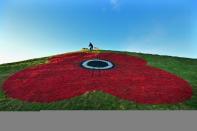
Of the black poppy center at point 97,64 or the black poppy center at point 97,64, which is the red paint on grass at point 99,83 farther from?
the black poppy center at point 97,64

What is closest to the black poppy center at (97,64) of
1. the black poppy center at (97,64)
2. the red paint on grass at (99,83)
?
the black poppy center at (97,64)

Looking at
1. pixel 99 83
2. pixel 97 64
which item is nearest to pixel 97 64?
pixel 97 64

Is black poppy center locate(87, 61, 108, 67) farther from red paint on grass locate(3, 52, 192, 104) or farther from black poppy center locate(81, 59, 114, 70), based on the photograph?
red paint on grass locate(3, 52, 192, 104)

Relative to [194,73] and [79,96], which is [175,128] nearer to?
[79,96]

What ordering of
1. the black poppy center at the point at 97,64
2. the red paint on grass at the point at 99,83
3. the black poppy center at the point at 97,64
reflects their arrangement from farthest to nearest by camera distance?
the black poppy center at the point at 97,64, the black poppy center at the point at 97,64, the red paint on grass at the point at 99,83

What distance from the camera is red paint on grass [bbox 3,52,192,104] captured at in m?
25.1

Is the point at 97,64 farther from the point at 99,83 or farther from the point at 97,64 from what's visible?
the point at 99,83

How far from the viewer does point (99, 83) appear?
26594 mm

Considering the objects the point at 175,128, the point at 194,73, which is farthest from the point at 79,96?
the point at 194,73

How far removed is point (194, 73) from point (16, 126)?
14377 mm

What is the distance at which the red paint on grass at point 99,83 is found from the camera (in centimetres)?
2514

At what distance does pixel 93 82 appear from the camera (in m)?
26.8

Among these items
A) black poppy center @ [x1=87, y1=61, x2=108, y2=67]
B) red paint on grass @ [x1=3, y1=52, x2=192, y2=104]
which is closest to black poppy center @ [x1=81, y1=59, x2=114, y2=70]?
black poppy center @ [x1=87, y1=61, x2=108, y2=67]

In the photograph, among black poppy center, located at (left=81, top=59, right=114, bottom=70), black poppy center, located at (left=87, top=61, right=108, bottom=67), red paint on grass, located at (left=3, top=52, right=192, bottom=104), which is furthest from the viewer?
black poppy center, located at (left=87, top=61, right=108, bottom=67)
